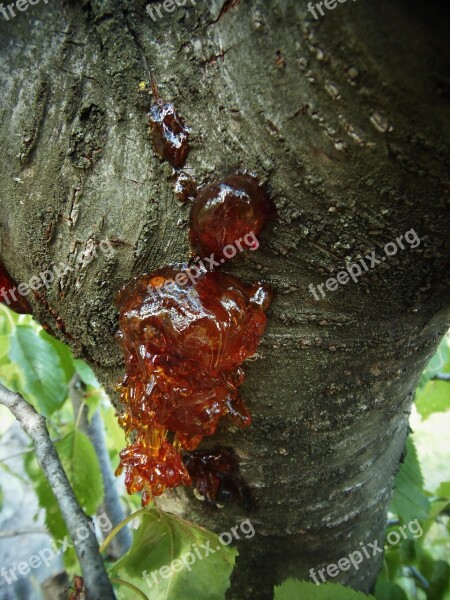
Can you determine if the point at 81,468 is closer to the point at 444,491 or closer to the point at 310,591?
the point at 310,591

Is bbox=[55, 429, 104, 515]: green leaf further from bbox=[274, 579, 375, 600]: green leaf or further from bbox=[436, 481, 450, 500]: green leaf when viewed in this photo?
bbox=[436, 481, 450, 500]: green leaf

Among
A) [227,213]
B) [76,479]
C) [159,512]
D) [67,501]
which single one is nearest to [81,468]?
[76,479]

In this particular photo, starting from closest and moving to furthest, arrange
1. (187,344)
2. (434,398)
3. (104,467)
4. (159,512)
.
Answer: (187,344)
(159,512)
(434,398)
(104,467)

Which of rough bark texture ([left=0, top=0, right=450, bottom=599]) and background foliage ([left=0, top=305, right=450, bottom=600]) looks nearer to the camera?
rough bark texture ([left=0, top=0, right=450, bottom=599])

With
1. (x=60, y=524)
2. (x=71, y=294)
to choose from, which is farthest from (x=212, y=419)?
(x=60, y=524)

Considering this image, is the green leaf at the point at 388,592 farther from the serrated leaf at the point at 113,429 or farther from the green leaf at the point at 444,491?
the serrated leaf at the point at 113,429

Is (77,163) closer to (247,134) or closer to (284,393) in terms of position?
(247,134)

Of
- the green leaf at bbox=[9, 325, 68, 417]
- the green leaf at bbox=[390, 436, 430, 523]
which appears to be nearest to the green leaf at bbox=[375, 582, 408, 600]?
the green leaf at bbox=[390, 436, 430, 523]
